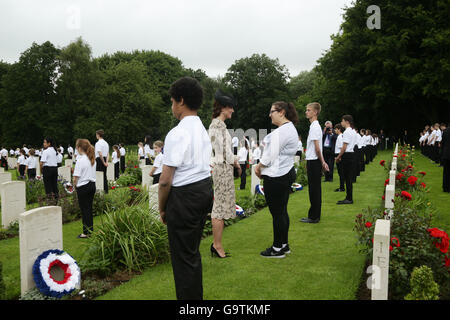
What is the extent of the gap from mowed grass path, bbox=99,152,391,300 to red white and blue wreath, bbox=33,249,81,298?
0.48 m

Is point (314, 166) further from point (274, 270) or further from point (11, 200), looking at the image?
point (11, 200)

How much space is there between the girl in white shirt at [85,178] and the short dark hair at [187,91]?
4509 mm

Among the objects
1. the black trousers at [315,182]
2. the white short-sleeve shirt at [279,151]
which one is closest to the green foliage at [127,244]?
the white short-sleeve shirt at [279,151]

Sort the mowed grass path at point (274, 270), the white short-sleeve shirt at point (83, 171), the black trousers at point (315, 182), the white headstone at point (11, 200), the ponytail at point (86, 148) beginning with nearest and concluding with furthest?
the mowed grass path at point (274, 270) → the white short-sleeve shirt at point (83, 171) → the black trousers at point (315, 182) → the ponytail at point (86, 148) → the white headstone at point (11, 200)

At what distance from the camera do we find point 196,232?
3.32 m

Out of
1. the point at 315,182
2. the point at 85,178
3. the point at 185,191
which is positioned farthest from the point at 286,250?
the point at 85,178

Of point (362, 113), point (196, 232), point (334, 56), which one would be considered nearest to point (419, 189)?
point (196, 232)

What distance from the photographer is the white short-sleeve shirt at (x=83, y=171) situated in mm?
7270

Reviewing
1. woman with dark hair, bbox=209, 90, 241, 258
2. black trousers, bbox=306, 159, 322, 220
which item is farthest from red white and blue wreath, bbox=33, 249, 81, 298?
black trousers, bbox=306, 159, 322, 220

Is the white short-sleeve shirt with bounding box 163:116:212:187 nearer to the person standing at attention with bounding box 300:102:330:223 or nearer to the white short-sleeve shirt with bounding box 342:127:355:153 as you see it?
the person standing at attention with bounding box 300:102:330:223

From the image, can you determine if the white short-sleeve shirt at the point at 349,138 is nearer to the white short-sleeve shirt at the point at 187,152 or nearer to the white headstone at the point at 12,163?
the white short-sleeve shirt at the point at 187,152

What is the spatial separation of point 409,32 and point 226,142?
3027 centimetres

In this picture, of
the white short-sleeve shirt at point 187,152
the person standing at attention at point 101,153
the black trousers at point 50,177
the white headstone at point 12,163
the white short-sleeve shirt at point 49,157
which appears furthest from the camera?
the white headstone at point 12,163

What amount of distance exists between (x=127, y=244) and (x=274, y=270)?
6.99 ft
